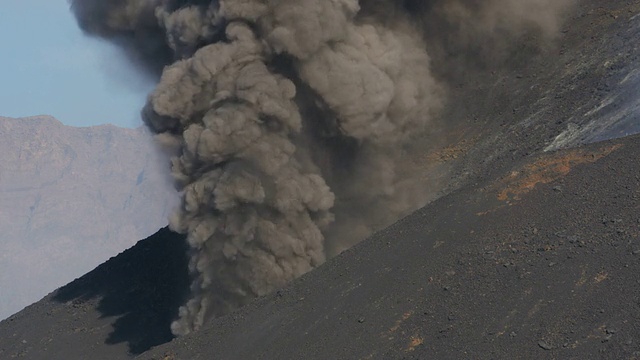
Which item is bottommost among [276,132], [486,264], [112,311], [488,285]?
[488,285]

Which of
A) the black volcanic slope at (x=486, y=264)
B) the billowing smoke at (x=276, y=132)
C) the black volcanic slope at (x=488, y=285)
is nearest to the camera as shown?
the black volcanic slope at (x=488, y=285)

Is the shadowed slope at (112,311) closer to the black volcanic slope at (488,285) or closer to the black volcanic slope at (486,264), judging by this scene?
the black volcanic slope at (486,264)

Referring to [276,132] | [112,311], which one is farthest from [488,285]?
[112,311]

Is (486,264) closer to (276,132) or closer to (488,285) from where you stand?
(488,285)

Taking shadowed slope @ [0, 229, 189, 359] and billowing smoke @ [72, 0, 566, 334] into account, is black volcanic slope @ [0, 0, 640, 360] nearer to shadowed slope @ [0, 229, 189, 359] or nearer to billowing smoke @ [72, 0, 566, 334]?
shadowed slope @ [0, 229, 189, 359]

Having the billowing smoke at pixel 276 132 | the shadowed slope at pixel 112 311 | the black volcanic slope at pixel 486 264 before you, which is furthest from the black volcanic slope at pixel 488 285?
the shadowed slope at pixel 112 311

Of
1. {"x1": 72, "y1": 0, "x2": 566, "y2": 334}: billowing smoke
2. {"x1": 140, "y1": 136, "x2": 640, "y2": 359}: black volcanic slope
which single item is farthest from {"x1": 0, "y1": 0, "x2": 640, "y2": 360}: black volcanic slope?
{"x1": 72, "y1": 0, "x2": 566, "y2": 334}: billowing smoke
